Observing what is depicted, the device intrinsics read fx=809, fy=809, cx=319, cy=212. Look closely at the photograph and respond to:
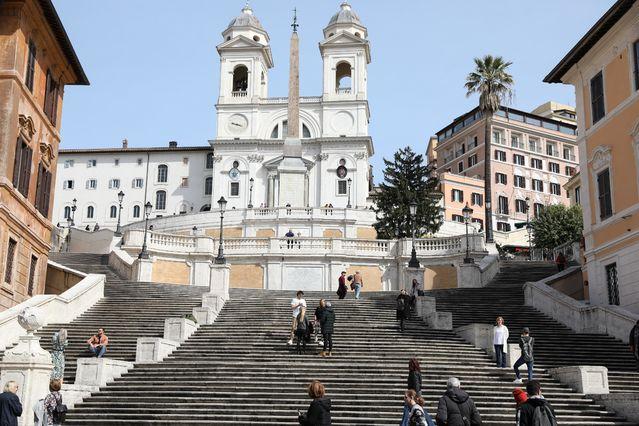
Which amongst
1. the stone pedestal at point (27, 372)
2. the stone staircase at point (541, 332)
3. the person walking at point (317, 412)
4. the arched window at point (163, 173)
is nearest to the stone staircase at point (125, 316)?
the stone pedestal at point (27, 372)

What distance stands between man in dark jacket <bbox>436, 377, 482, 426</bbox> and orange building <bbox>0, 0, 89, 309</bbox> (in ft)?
65.0

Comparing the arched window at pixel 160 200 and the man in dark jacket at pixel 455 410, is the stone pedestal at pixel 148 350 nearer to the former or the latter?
the man in dark jacket at pixel 455 410

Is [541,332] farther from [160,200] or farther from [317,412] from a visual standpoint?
[160,200]

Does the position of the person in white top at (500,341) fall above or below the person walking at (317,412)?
above

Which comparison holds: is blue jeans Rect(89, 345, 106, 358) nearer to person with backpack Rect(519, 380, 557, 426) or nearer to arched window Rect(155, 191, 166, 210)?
person with backpack Rect(519, 380, 557, 426)

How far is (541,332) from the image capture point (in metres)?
25.8

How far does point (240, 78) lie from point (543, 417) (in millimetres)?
90217

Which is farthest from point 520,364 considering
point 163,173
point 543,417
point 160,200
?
point 163,173

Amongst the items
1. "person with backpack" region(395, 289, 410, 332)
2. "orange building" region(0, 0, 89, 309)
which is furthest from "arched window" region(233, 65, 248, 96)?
"person with backpack" region(395, 289, 410, 332)

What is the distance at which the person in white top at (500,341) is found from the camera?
20672mm

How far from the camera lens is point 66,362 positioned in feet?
73.0

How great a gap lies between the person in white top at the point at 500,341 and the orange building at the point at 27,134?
1648cm

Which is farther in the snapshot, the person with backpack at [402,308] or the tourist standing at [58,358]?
the person with backpack at [402,308]

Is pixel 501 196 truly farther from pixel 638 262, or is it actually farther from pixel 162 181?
pixel 638 262
